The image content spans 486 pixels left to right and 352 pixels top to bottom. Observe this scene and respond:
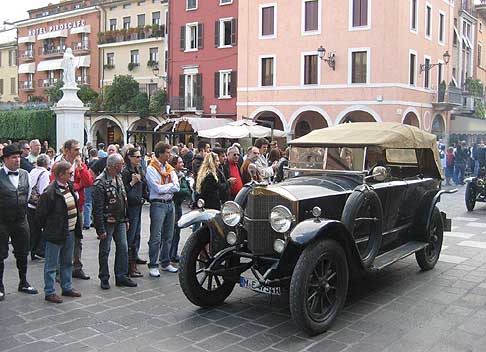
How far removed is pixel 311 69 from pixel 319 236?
25953 mm

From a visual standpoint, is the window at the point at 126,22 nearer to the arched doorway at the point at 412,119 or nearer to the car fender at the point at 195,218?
the arched doorway at the point at 412,119

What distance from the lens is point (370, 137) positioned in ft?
24.1

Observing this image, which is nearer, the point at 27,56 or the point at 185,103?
the point at 185,103

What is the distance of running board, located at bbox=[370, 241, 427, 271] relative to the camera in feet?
21.6

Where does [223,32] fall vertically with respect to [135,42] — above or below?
below

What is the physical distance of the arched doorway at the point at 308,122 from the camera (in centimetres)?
3253

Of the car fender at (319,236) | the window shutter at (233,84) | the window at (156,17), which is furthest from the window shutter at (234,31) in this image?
the car fender at (319,236)

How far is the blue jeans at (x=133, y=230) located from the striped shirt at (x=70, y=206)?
0.88 m

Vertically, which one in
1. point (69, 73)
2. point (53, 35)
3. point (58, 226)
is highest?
point (53, 35)

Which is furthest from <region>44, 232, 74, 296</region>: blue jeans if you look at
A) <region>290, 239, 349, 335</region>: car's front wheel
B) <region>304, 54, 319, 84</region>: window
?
<region>304, 54, 319, 84</region>: window

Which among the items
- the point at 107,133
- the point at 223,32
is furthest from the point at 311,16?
the point at 107,133

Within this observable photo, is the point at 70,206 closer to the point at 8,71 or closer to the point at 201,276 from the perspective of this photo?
the point at 201,276

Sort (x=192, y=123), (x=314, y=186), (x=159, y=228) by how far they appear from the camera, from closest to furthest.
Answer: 1. (x=314, y=186)
2. (x=159, y=228)
3. (x=192, y=123)

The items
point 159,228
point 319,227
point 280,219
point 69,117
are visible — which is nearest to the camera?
point 319,227
